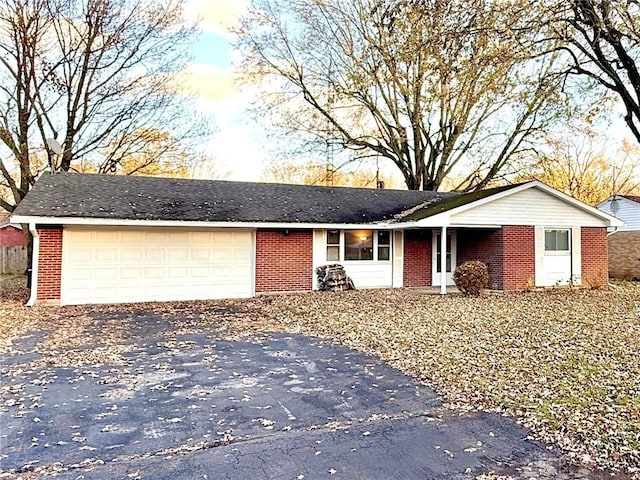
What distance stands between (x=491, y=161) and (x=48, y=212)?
20471mm

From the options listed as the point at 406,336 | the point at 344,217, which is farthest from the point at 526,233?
the point at 406,336

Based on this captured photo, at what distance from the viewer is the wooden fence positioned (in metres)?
24.7

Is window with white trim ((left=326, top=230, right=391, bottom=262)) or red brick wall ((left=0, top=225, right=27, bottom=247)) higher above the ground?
red brick wall ((left=0, top=225, right=27, bottom=247))

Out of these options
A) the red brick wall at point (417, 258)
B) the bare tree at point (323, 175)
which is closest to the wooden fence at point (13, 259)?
the bare tree at point (323, 175)

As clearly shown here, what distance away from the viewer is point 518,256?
1488cm

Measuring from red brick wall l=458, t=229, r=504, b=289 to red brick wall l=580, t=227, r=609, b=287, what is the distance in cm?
316

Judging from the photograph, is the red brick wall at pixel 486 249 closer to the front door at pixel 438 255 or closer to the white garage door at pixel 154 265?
the front door at pixel 438 255

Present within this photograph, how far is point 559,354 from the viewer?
6.84 metres

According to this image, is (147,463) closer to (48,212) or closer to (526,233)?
(48,212)

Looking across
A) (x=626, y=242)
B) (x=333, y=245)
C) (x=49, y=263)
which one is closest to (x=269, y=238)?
(x=333, y=245)

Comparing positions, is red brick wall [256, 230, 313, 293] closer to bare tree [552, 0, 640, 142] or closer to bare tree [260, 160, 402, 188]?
bare tree [552, 0, 640, 142]

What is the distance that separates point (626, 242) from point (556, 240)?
6.78 metres

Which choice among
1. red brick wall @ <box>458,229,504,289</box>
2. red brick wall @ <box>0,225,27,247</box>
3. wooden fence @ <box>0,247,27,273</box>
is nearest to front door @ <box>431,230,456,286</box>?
red brick wall @ <box>458,229,504,289</box>

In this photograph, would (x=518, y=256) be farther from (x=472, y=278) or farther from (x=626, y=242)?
(x=626, y=242)
